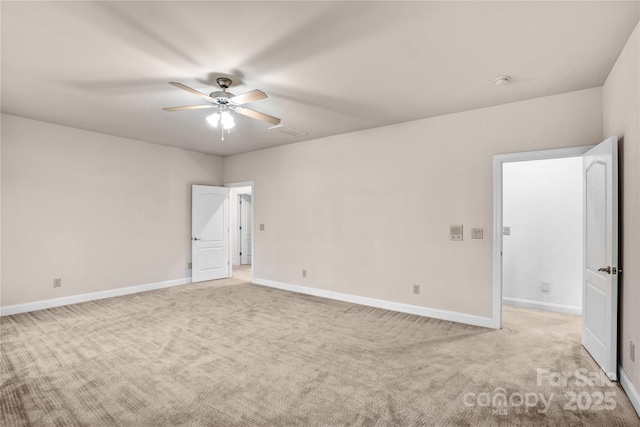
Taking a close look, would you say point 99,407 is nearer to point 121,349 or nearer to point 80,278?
point 121,349

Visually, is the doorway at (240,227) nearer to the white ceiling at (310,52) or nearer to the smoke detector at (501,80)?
the white ceiling at (310,52)

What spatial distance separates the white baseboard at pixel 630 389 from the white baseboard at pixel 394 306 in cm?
134

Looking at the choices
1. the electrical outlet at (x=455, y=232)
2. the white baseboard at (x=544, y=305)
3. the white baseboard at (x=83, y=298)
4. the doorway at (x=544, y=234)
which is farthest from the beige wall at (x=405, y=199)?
Answer: the white baseboard at (x=83, y=298)

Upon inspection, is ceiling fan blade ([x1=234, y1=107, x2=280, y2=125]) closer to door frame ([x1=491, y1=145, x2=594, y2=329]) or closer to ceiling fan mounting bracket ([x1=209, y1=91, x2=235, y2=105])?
ceiling fan mounting bracket ([x1=209, y1=91, x2=235, y2=105])

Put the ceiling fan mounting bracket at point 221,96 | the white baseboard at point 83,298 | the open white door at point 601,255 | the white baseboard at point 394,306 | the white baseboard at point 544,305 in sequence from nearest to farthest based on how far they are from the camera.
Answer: the open white door at point 601,255, the ceiling fan mounting bracket at point 221,96, the white baseboard at point 394,306, the white baseboard at point 83,298, the white baseboard at point 544,305

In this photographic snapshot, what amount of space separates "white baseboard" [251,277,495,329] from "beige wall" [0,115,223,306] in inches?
89.7

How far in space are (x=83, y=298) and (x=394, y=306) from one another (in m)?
4.80

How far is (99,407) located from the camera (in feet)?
7.43

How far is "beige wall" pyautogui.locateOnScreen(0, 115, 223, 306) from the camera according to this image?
14.4 ft

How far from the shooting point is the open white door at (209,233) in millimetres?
6492

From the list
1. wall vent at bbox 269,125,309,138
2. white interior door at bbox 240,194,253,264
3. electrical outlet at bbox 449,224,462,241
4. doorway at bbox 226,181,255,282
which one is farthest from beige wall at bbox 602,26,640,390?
white interior door at bbox 240,194,253,264

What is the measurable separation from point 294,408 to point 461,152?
137 inches

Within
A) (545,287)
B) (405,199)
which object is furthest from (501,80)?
(545,287)

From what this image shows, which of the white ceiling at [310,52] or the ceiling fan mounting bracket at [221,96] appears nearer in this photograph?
the white ceiling at [310,52]
